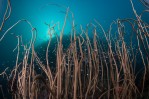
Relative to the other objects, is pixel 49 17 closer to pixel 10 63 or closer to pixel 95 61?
pixel 10 63

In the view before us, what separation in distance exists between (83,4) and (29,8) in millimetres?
2481

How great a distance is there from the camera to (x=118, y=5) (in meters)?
10.2

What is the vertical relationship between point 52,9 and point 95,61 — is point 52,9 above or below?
above

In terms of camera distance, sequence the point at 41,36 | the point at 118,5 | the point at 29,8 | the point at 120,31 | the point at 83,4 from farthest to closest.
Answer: the point at 118,5 → the point at 83,4 → the point at 29,8 → the point at 41,36 → the point at 120,31

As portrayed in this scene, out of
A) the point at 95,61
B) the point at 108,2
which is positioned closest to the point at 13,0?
the point at 108,2

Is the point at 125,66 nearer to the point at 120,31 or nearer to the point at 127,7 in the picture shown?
the point at 120,31

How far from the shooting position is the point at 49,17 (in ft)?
23.4

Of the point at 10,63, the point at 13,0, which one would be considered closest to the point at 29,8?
the point at 13,0

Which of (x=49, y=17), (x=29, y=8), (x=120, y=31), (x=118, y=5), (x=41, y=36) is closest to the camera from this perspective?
(x=120, y=31)

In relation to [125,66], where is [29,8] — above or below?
above

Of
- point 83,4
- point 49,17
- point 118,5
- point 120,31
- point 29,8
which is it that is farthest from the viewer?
point 118,5

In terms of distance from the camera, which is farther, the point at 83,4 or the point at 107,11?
the point at 107,11

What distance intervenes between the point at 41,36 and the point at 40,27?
0.81 metres

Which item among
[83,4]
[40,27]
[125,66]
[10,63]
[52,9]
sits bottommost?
[125,66]
